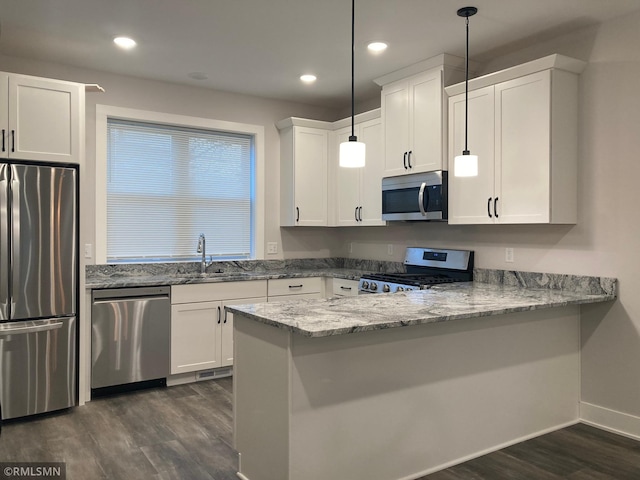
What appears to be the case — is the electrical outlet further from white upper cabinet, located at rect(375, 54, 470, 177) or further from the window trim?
the window trim

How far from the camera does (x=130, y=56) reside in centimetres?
389

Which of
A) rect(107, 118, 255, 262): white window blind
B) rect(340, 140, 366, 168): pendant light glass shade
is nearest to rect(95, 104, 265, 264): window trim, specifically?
rect(107, 118, 255, 262): white window blind

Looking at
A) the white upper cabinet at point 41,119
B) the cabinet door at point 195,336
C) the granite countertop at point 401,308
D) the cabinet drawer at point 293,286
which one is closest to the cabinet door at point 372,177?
the cabinet drawer at point 293,286

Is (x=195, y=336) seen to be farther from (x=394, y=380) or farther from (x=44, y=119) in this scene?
(x=394, y=380)

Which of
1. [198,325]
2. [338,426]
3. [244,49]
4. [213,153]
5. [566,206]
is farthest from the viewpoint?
[213,153]

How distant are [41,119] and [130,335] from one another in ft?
5.53

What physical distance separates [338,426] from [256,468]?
1.57ft

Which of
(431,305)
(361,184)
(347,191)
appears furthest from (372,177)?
(431,305)

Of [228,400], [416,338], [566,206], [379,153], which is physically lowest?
[228,400]

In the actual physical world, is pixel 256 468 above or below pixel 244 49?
below

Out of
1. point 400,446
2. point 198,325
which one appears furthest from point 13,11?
point 400,446

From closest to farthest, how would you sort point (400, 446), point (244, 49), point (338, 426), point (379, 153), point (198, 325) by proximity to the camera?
point (338, 426)
point (400, 446)
point (244, 49)
point (198, 325)
point (379, 153)

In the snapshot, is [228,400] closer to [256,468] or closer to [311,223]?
[256,468]

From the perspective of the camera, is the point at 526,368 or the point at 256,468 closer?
the point at 256,468
